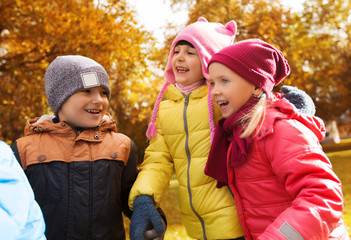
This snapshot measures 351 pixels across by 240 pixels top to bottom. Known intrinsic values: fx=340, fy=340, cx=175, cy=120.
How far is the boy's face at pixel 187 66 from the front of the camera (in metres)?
2.47

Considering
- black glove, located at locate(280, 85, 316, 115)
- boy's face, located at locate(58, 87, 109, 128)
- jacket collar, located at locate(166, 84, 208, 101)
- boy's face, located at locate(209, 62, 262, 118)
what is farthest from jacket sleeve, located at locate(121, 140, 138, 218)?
black glove, located at locate(280, 85, 316, 115)

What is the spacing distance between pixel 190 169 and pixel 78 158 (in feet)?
2.50

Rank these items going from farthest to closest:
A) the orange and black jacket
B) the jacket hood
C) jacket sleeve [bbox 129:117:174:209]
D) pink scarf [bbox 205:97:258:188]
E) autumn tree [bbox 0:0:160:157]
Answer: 1. autumn tree [bbox 0:0:160:157]
2. jacket sleeve [bbox 129:117:174:209]
3. the orange and black jacket
4. pink scarf [bbox 205:97:258:188]
5. the jacket hood

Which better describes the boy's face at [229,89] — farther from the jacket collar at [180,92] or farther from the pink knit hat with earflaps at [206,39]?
the jacket collar at [180,92]

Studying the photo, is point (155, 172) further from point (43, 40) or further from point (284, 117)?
point (43, 40)

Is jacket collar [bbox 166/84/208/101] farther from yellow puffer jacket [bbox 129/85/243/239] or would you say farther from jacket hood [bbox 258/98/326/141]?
jacket hood [bbox 258/98/326/141]

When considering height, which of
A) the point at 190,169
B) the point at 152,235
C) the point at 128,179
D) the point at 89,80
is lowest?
the point at 152,235

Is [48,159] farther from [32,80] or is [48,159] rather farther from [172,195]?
[172,195]

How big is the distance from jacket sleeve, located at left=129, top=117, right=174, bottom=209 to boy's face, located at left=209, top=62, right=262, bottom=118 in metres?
0.65

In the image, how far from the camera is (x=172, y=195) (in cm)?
883

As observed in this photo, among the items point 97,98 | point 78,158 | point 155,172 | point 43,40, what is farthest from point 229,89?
point 43,40

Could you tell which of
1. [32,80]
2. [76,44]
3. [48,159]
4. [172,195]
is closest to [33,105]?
[32,80]

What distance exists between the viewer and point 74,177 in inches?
88.5

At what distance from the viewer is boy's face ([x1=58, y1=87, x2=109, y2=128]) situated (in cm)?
237
